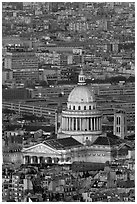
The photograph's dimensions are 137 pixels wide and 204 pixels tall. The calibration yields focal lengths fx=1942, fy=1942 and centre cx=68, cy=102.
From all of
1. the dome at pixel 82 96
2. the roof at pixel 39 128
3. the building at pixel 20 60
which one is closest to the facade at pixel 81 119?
the dome at pixel 82 96

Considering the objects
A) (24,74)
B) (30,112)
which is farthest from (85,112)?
(24,74)

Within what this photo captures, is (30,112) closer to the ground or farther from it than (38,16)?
closer to the ground

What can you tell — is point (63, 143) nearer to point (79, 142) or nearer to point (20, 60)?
point (79, 142)

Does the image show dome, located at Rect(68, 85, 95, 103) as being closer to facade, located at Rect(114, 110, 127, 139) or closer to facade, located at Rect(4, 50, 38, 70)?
facade, located at Rect(114, 110, 127, 139)

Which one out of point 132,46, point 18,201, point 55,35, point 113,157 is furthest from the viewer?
point 55,35

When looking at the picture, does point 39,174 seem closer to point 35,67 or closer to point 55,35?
point 35,67

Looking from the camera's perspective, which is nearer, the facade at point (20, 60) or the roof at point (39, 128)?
the roof at point (39, 128)

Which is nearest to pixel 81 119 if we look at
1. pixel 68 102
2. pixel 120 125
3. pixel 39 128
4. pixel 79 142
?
pixel 68 102

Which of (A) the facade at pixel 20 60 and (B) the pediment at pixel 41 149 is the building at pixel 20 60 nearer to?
(A) the facade at pixel 20 60
